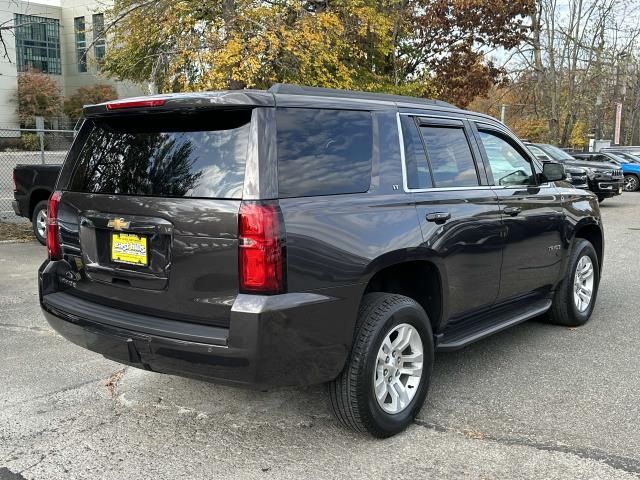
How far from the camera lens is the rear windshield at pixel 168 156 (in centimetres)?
315

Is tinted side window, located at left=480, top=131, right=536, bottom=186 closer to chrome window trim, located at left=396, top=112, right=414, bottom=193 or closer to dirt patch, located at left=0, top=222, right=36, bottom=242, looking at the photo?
chrome window trim, located at left=396, top=112, right=414, bottom=193

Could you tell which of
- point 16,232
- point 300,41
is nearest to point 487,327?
point 300,41

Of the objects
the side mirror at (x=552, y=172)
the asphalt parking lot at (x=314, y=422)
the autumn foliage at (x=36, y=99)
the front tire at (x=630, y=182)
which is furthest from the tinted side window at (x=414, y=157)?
the autumn foliage at (x=36, y=99)

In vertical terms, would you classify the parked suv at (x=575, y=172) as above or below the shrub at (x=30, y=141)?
below

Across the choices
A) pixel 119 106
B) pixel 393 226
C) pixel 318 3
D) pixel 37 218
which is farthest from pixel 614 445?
pixel 318 3

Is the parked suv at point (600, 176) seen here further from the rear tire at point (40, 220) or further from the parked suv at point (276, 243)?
the parked suv at point (276, 243)

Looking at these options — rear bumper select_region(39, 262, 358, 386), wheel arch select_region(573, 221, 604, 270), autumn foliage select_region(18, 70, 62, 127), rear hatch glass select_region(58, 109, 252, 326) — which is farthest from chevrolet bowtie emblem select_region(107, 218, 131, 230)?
autumn foliage select_region(18, 70, 62, 127)

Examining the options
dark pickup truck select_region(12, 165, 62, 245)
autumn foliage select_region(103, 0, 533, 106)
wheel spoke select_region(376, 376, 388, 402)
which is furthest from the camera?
autumn foliage select_region(103, 0, 533, 106)

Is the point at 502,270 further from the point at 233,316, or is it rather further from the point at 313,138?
the point at 233,316

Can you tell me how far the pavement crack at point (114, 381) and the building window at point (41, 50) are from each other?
5852 centimetres

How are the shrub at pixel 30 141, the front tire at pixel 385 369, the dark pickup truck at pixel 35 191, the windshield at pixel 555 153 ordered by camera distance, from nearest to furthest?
the front tire at pixel 385 369
the dark pickup truck at pixel 35 191
the shrub at pixel 30 141
the windshield at pixel 555 153

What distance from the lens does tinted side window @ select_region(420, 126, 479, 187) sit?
412 centimetres

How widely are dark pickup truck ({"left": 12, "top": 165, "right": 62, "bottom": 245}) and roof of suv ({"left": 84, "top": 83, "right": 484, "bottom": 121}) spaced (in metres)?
6.72

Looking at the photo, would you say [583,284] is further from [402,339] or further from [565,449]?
[402,339]
